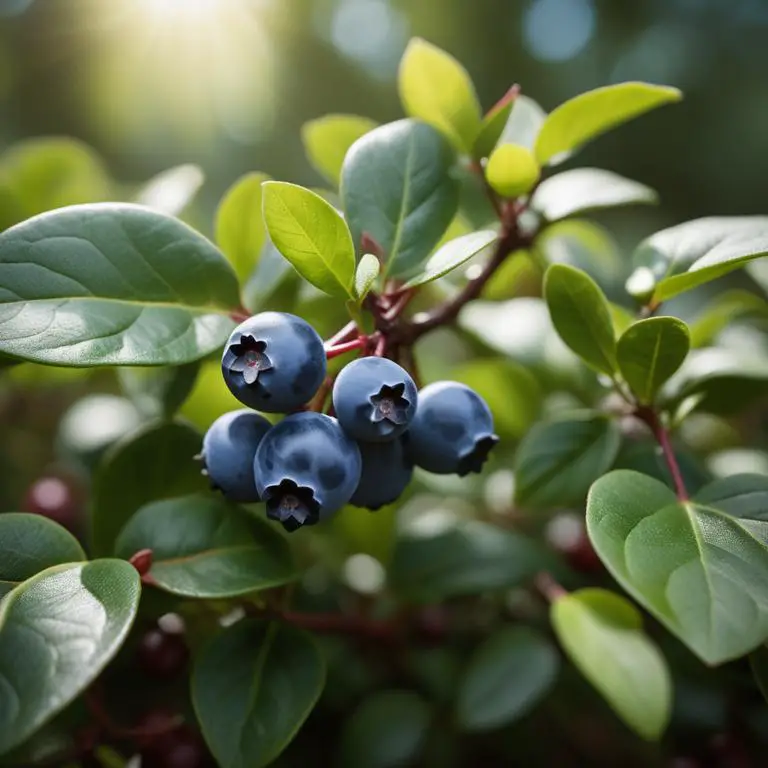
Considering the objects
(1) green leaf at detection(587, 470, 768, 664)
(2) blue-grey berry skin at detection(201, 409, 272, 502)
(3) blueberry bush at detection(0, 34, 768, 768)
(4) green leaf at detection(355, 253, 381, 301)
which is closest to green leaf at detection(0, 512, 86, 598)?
(3) blueberry bush at detection(0, 34, 768, 768)

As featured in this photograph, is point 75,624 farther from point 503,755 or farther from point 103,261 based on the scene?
point 503,755

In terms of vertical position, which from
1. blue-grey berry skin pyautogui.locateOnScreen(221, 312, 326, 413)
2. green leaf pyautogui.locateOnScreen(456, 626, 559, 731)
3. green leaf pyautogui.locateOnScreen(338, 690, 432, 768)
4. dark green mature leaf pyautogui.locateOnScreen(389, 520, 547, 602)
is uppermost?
blue-grey berry skin pyautogui.locateOnScreen(221, 312, 326, 413)

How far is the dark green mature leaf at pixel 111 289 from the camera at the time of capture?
0.77 meters

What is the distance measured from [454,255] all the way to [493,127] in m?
0.28

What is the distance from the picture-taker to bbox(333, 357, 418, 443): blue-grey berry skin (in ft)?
2.44

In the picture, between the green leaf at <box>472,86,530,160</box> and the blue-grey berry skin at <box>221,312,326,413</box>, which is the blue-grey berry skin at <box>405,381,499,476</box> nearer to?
the blue-grey berry skin at <box>221,312,326,413</box>

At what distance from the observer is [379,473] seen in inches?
32.8

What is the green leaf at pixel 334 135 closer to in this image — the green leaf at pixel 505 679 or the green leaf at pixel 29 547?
the green leaf at pixel 29 547

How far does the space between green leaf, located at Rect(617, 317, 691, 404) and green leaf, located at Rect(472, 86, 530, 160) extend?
329mm

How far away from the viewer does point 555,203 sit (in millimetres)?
1116

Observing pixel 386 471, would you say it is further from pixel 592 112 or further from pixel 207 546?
pixel 592 112

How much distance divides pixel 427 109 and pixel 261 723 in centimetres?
82

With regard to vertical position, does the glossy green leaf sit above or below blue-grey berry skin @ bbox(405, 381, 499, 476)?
above

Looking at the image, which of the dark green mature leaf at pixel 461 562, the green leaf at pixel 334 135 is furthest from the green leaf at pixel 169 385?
the dark green mature leaf at pixel 461 562
